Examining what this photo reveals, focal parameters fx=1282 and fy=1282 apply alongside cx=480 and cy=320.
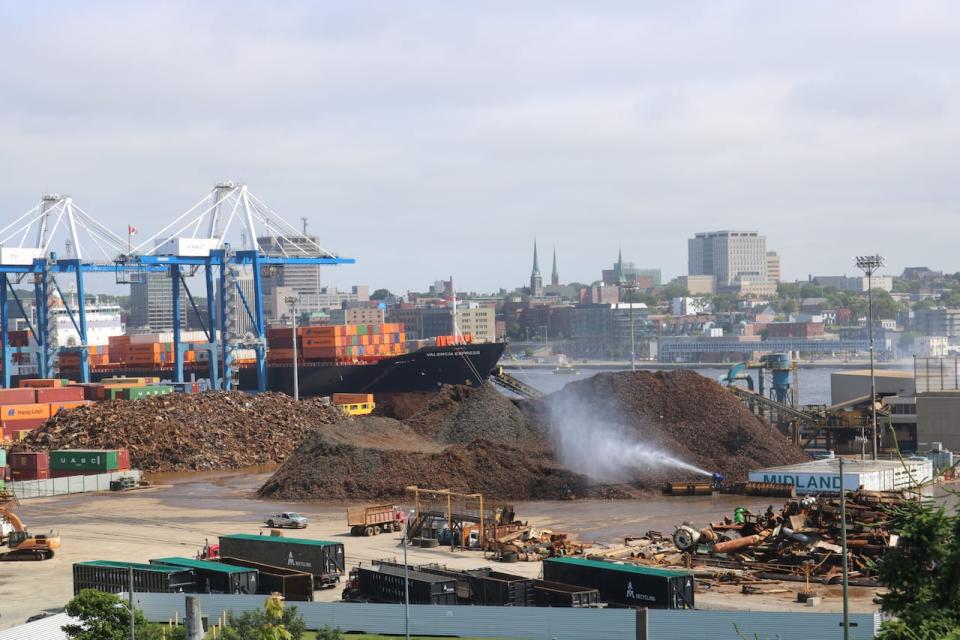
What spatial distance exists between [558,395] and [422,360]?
1525 inches

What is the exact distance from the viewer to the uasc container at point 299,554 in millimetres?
33625

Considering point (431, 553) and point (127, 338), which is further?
point (127, 338)

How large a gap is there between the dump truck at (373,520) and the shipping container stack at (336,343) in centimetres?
6148

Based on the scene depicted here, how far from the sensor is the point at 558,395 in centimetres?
6062

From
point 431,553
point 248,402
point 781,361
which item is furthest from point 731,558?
point 248,402

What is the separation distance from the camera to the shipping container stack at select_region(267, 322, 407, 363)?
10519 centimetres

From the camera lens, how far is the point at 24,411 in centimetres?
7869

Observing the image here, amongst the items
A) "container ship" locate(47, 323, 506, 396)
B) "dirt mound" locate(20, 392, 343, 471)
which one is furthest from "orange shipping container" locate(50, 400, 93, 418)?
"container ship" locate(47, 323, 506, 396)

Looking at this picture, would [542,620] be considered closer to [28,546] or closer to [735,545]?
[735,545]

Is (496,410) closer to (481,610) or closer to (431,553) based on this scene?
(431,553)

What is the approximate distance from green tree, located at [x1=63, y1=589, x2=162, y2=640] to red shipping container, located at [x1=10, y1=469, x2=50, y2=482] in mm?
39486

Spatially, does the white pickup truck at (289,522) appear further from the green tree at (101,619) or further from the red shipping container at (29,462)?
the red shipping container at (29,462)

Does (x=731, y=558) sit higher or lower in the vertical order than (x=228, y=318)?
lower

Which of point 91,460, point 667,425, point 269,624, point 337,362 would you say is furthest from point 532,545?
point 337,362
